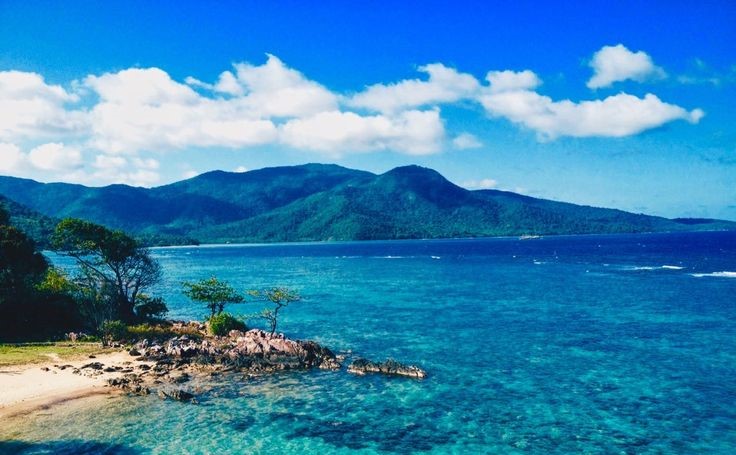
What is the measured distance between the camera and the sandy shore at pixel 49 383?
30797 millimetres

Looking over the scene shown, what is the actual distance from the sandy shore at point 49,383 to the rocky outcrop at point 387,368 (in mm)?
18566

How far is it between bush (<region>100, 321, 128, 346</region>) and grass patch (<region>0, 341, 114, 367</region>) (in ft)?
2.98

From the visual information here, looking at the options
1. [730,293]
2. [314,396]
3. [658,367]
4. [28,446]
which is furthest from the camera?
[730,293]

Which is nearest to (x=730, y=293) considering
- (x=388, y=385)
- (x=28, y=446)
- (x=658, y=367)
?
(x=658, y=367)

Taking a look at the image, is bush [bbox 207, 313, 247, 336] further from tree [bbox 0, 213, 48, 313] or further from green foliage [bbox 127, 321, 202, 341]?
tree [bbox 0, 213, 48, 313]

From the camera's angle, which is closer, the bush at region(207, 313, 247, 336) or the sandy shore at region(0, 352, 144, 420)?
the sandy shore at region(0, 352, 144, 420)

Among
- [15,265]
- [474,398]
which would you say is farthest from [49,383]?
[474,398]

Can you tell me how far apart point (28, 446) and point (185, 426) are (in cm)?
800

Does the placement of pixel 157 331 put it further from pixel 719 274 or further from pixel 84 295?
pixel 719 274

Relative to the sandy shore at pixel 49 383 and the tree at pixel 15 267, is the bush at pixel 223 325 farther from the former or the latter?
the tree at pixel 15 267

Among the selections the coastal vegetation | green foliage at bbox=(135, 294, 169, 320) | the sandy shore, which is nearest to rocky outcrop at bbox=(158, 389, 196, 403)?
the sandy shore

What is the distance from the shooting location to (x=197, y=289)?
59.1 metres

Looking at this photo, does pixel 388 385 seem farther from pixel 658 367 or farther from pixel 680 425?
pixel 658 367

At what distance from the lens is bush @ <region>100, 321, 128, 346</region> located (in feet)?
156
